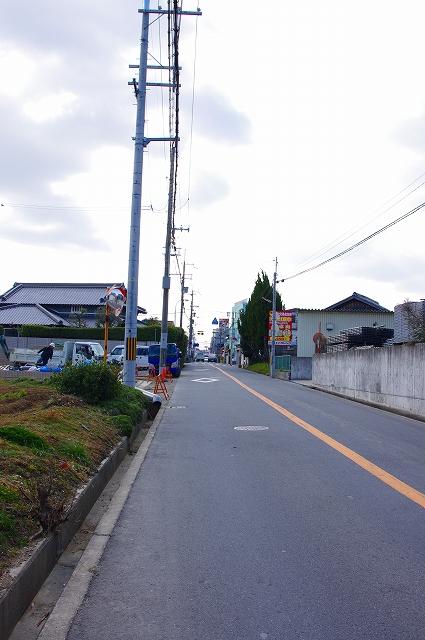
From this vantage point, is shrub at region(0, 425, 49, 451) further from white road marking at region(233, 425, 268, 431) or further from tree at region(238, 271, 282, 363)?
tree at region(238, 271, 282, 363)

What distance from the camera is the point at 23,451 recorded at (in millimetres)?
7215

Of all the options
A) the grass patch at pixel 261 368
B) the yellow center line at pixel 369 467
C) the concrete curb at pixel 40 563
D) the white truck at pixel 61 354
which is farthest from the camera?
the grass patch at pixel 261 368

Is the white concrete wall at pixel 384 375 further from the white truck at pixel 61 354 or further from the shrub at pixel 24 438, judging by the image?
the shrub at pixel 24 438

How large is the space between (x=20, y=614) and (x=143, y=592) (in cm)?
93

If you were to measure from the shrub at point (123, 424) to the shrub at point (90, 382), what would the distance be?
101 centimetres

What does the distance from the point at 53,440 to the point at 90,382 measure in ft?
15.2

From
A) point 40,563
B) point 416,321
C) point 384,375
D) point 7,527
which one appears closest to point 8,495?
point 7,527

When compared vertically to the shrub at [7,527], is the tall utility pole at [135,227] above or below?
above

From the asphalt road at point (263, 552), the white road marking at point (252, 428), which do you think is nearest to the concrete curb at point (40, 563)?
the asphalt road at point (263, 552)

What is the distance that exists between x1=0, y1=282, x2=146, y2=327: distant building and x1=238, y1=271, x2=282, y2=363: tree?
1523 centimetres

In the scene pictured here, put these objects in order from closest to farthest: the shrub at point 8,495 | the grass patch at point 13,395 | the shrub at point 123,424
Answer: the shrub at point 8,495 < the shrub at point 123,424 < the grass patch at point 13,395

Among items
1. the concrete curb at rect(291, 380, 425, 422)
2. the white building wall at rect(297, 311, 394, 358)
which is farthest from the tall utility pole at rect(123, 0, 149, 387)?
the white building wall at rect(297, 311, 394, 358)

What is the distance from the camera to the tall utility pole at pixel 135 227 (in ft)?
56.4

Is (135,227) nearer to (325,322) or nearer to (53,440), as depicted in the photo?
(53,440)
